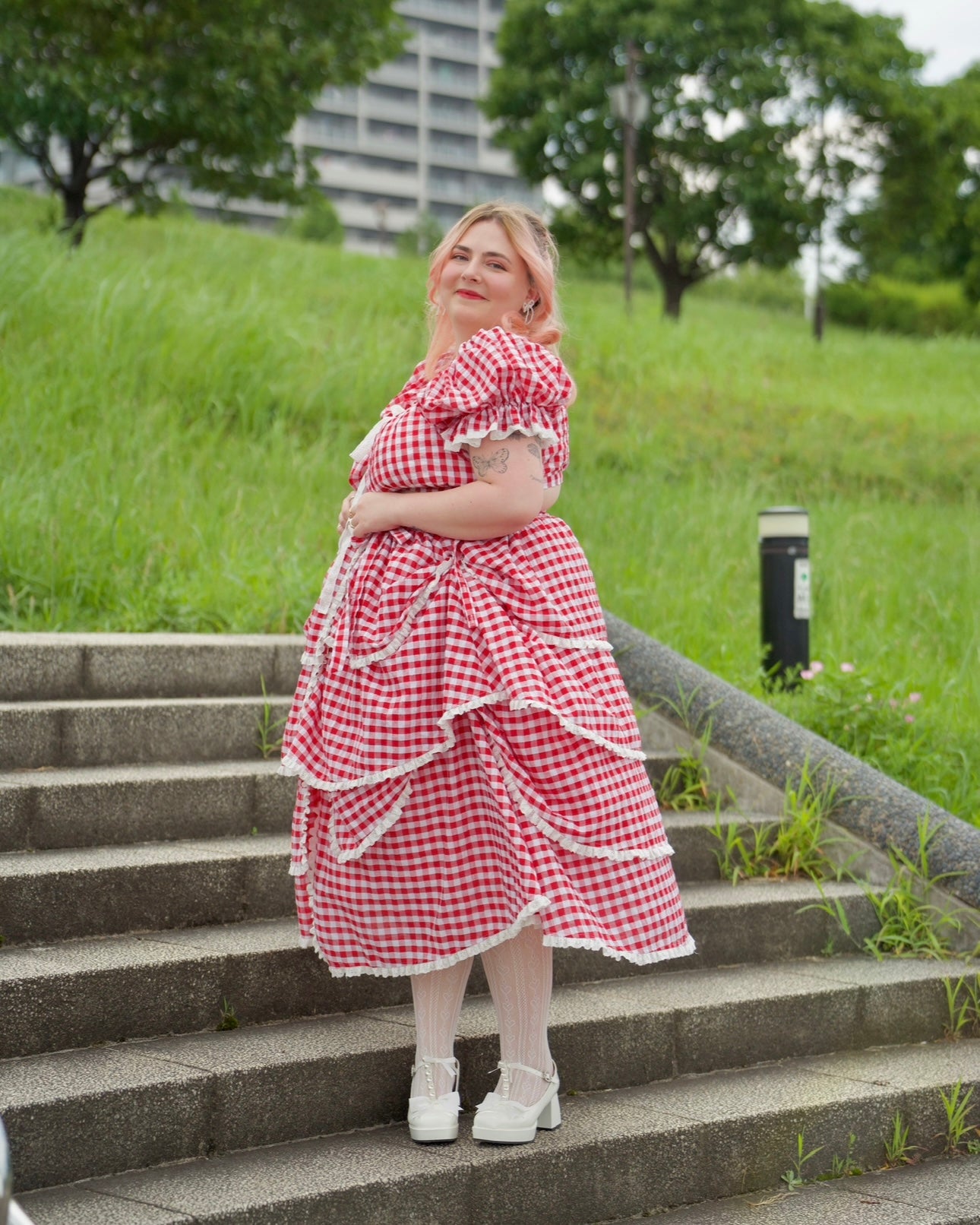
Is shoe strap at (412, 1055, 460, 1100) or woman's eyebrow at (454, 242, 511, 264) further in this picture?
woman's eyebrow at (454, 242, 511, 264)

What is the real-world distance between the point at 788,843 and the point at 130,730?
2138 millimetres

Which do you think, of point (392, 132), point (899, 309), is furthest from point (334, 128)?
point (899, 309)

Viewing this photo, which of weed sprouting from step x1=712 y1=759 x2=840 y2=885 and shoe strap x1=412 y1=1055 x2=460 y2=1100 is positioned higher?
weed sprouting from step x1=712 y1=759 x2=840 y2=885

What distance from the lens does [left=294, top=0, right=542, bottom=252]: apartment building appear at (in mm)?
90312

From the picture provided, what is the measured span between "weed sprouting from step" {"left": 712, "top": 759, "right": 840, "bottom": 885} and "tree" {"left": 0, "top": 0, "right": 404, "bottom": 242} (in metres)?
10.4

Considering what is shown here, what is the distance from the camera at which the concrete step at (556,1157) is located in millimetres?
2721

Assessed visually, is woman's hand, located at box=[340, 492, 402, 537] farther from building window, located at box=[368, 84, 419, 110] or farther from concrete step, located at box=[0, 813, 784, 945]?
building window, located at box=[368, 84, 419, 110]

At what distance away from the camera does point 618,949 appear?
2832 mm

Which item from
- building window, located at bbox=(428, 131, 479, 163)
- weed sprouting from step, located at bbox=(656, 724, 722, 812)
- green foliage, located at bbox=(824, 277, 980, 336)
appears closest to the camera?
weed sprouting from step, located at bbox=(656, 724, 722, 812)

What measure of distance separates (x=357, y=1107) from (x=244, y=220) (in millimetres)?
18751

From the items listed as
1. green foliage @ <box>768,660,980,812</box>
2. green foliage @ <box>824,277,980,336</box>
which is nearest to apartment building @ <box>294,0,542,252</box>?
green foliage @ <box>824,277,980,336</box>

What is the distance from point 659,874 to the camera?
2.95 meters

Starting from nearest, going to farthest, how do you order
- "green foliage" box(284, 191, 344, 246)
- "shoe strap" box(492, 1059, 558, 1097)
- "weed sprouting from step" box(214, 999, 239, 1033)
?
"shoe strap" box(492, 1059, 558, 1097) < "weed sprouting from step" box(214, 999, 239, 1033) < "green foliage" box(284, 191, 344, 246)

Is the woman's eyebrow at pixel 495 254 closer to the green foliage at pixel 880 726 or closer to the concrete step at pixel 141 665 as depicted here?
the concrete step at pixel 141 665
